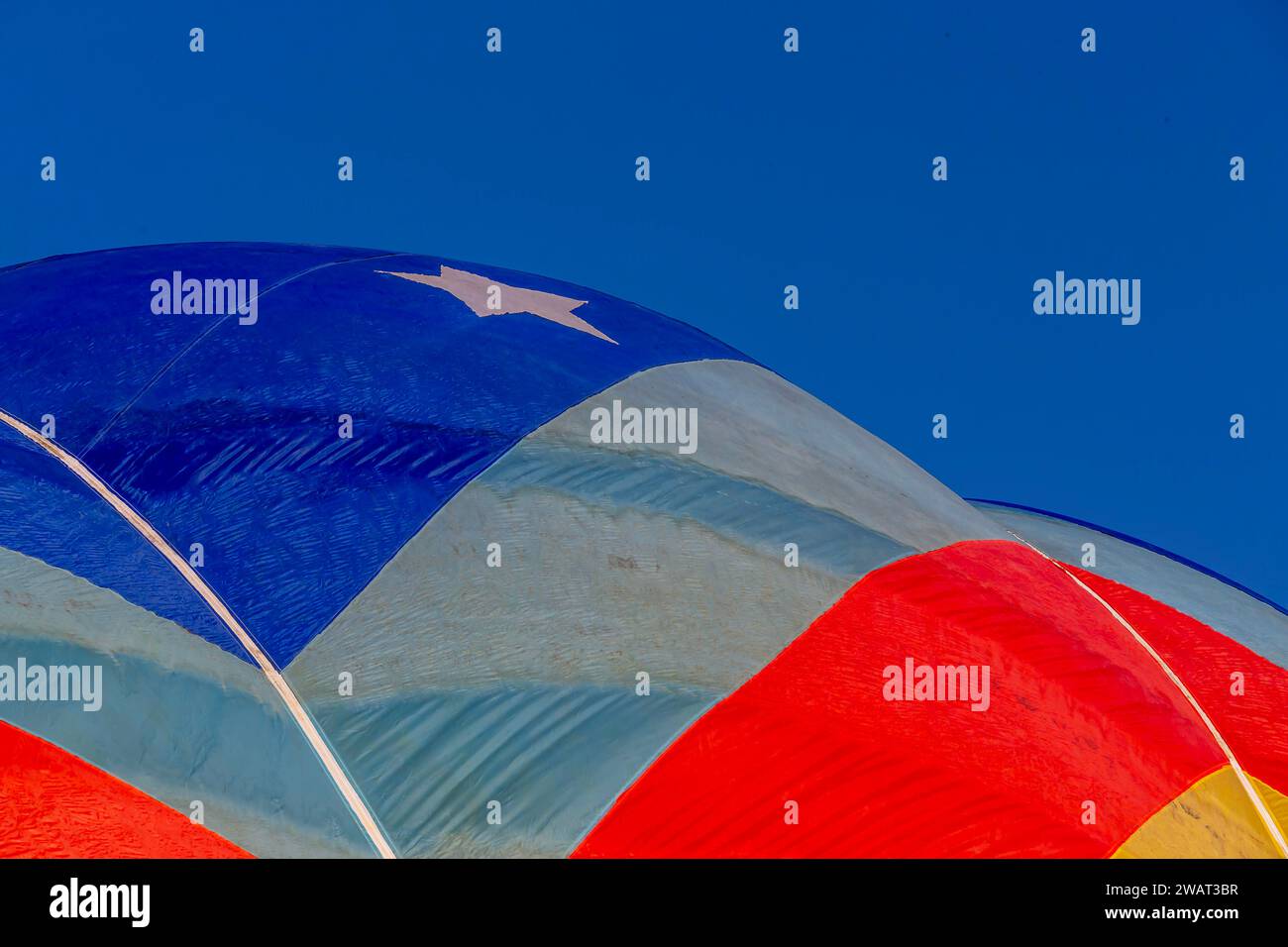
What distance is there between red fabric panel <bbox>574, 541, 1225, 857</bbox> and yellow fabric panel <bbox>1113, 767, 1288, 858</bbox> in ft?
0.25

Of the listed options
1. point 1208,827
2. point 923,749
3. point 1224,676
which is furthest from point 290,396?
point 1224,676

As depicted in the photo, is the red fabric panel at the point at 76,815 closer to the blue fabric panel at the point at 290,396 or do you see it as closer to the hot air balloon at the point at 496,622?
the hot air balloon at the point at 496,622

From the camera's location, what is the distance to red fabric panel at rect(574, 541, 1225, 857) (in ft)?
18.8

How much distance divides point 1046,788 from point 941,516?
7.54 feet

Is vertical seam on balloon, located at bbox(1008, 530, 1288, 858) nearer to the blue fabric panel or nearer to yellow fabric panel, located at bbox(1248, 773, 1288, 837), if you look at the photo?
yellow fabric panel, located at bbox(1248, 773, 1288, 837)

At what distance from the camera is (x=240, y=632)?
5867 mm

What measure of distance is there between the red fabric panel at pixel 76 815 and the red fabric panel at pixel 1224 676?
20.0 feet

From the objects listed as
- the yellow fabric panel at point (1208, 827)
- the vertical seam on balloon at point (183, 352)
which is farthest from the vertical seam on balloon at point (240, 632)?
the yellow fabric panel at point (1208, 827)

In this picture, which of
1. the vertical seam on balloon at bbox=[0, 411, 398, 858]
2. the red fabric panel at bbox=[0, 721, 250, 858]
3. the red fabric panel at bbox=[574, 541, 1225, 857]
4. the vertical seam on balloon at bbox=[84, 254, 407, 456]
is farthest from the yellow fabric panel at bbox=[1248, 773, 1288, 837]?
the vertical seam on balloon at bbox=[84, 254, 407, 456]

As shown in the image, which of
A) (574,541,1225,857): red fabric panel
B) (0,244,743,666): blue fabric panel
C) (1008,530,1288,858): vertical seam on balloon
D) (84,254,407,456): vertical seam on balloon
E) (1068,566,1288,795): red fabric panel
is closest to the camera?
(574,541,1225,857): red fabric panel

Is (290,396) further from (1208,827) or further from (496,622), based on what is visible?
(1208,827)

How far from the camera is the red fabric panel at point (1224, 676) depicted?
8.38 metres

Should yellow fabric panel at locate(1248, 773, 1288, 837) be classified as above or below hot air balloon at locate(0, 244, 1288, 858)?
below
